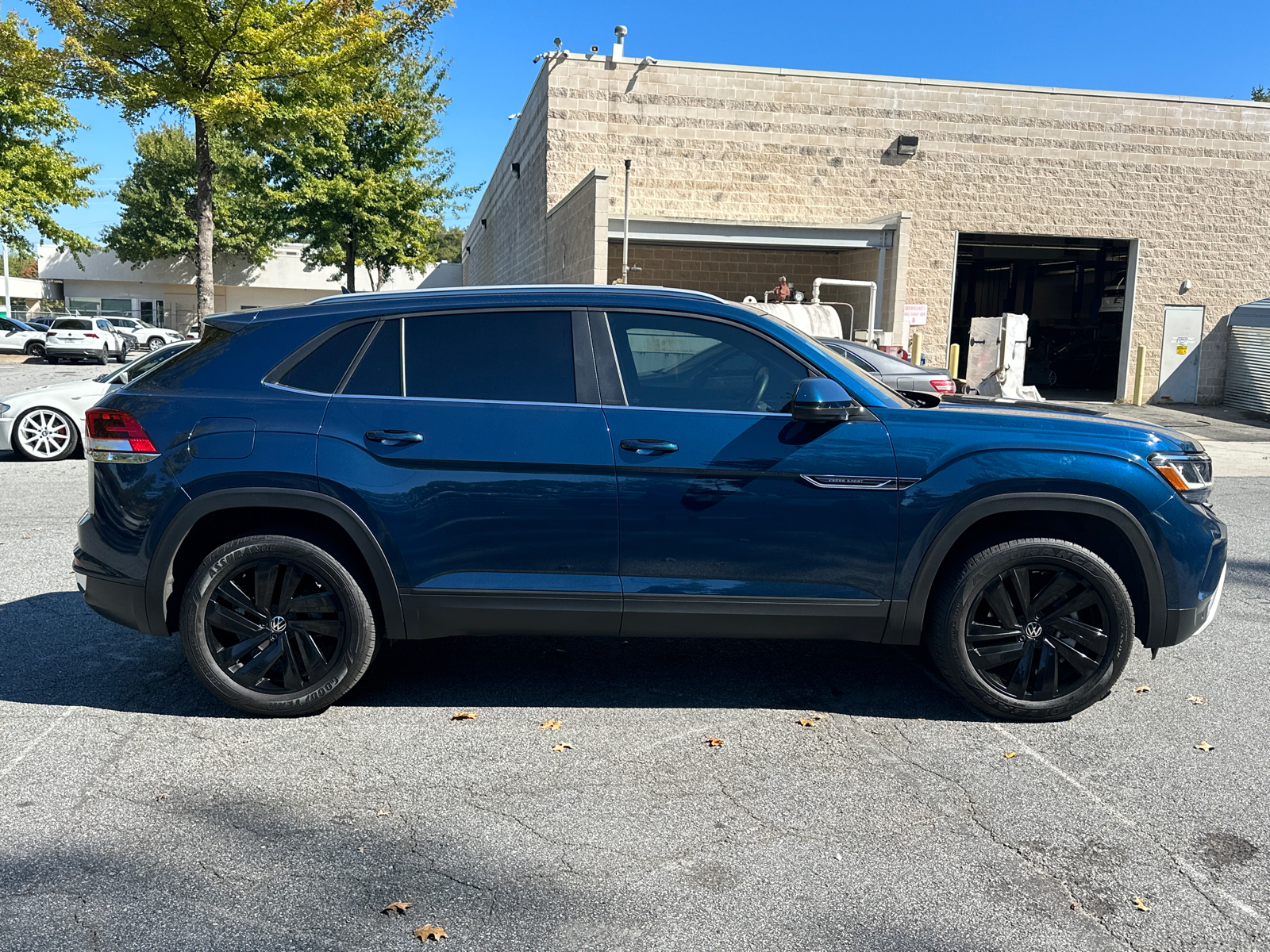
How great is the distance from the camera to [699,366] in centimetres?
420

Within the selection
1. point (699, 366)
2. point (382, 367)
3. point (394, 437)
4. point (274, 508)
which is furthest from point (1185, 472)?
point (274, 508)

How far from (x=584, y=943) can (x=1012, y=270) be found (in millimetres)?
31090

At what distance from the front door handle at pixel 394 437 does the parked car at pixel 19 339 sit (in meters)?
38.7

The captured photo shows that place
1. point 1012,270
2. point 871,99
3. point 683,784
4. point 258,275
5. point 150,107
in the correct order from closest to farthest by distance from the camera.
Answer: point 683,784, point 150,107, point 871,99, point 1012,270, point 258,275

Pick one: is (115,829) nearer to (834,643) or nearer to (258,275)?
(834,643)

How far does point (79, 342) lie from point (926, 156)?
28.7m

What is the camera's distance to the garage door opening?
25641 mm

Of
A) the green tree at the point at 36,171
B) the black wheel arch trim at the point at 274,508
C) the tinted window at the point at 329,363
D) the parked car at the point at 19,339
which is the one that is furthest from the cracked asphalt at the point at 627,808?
the parked car at the point at 19,339

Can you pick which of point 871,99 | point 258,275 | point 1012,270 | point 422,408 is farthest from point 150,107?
point 258,275

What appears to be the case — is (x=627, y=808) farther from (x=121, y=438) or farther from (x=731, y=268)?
(x=731, y=268)

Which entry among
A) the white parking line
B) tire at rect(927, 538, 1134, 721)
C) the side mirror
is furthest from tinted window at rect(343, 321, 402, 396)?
tire at rect(927, 538, 1134, 721)

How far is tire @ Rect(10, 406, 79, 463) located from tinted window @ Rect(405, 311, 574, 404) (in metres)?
9.28

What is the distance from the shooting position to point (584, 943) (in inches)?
106

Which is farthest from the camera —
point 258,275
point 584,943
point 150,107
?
point 258,275
